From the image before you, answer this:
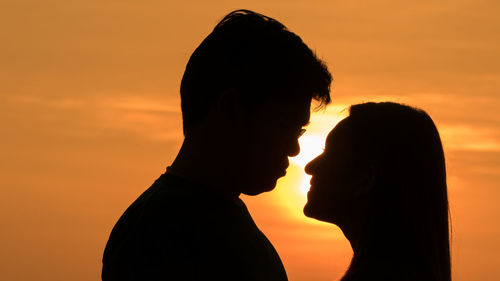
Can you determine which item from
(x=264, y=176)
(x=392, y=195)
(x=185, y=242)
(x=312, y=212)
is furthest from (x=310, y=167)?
(x=185, y=242)

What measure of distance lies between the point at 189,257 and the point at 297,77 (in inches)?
42.0

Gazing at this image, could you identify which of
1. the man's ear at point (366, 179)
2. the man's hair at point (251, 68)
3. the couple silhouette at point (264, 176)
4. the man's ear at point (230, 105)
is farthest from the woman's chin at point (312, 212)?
the man's ear at point (230, 105)

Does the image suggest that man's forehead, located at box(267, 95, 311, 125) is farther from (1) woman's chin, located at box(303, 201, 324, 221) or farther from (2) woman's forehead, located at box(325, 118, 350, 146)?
(1) woman's chin, located at box(303, 201, 324, 221)

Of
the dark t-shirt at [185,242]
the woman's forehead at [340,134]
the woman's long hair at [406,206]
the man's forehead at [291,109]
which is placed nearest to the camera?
the dark t-shirt at [185,242]

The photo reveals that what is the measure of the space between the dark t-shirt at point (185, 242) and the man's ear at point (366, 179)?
81 cm

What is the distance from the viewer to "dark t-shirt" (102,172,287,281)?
2797 mm

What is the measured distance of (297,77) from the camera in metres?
3.24

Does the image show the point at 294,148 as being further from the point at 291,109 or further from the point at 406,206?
the point at 406,206

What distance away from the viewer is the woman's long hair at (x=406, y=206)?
133 inches

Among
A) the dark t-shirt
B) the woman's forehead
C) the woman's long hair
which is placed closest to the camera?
the dark t-shirt

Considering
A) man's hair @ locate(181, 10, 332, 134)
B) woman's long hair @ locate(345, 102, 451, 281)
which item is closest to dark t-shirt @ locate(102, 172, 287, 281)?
man's hair @ locate(181, 10, 332, 134)

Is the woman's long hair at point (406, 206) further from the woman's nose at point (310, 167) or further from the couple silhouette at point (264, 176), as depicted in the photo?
the woman's nose at point (310, 167)

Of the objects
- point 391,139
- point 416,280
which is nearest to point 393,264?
point 416,280

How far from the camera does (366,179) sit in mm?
3578
